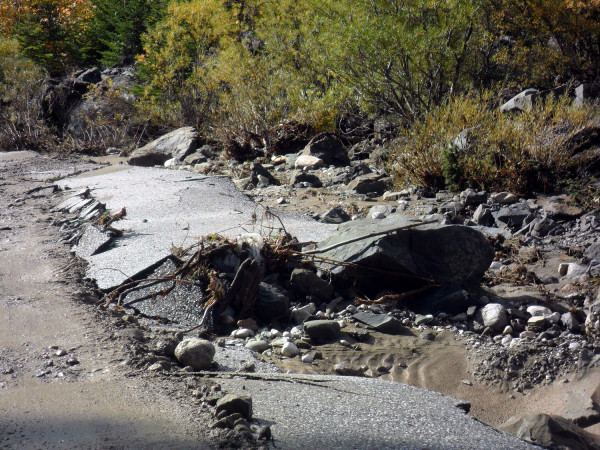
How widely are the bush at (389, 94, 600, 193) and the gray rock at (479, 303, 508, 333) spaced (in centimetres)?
307

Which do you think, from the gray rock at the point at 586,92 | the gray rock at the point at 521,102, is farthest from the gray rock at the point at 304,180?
the gray rock at the point at 586,92

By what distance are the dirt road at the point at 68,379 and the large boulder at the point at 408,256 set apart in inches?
67.5

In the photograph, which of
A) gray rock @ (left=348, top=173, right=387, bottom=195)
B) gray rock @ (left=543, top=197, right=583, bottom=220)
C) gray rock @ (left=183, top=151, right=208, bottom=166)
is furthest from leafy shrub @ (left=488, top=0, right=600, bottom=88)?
gray rock @ (left=183, top=151, right=208, bottom=166)

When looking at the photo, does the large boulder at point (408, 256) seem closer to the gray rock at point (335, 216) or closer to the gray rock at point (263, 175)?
the gray rock at point (335, 216)

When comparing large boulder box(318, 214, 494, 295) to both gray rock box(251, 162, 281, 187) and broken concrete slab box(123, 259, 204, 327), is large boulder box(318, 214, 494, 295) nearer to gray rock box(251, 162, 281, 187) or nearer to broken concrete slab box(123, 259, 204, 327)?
broken concrete slab box(123, 259, 204, 327)

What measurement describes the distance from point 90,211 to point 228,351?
3.29m

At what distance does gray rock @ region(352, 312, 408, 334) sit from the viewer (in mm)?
4297

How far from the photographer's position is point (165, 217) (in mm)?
6238

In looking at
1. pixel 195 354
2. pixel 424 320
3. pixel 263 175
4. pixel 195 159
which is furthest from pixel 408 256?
pixel 195 159

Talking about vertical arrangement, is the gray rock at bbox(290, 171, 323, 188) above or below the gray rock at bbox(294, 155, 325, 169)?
above

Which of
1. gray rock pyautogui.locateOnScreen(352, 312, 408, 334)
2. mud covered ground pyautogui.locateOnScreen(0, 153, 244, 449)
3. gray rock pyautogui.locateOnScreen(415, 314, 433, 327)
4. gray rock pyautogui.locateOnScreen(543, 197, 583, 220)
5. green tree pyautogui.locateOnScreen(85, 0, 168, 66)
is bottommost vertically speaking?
gray rock pyautogui.locateOnScreen(543, 197, 583, 220)

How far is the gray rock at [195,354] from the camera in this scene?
10.8 ft

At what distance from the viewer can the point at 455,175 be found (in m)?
7.55

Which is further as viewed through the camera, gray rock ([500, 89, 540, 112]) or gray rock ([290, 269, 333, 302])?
gray rock ([500, 89, 540, 112])
